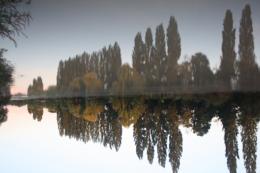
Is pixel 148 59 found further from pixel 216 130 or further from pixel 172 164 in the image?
pixel 172 164

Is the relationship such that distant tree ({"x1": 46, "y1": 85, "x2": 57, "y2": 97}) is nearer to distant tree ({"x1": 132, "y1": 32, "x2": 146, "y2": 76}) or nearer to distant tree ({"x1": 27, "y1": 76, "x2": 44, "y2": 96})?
distant tree ({"x1": 27, "y1": 76, "x2": 44, "y2": 96})

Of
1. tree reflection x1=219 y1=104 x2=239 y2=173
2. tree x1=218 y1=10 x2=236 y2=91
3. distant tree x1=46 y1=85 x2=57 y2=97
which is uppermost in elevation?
tree x1=218 y1=10 x2=236 y2=91

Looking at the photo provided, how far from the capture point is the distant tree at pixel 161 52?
4169 centimetres

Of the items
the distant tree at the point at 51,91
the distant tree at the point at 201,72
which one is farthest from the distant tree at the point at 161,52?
the distant tree at the point at 51,91

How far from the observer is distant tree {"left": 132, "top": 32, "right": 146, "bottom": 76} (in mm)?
43916

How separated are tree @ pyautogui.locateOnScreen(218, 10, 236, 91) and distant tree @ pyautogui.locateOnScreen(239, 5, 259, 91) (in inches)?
28.9

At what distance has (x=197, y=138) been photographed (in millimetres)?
9336

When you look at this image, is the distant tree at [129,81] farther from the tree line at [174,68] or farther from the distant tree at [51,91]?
the distant tree at [51,91]

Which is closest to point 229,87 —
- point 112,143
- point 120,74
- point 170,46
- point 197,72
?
point 197,72

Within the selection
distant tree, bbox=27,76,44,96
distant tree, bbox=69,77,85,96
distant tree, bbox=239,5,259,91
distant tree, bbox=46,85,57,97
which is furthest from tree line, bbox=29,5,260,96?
distant tree, bbox=27,76,44,96

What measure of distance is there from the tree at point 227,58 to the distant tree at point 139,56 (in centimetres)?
919

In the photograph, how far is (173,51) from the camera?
41469mm

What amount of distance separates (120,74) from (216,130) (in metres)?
37.4

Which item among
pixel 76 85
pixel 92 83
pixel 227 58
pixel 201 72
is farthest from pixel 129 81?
pixel 76 85
